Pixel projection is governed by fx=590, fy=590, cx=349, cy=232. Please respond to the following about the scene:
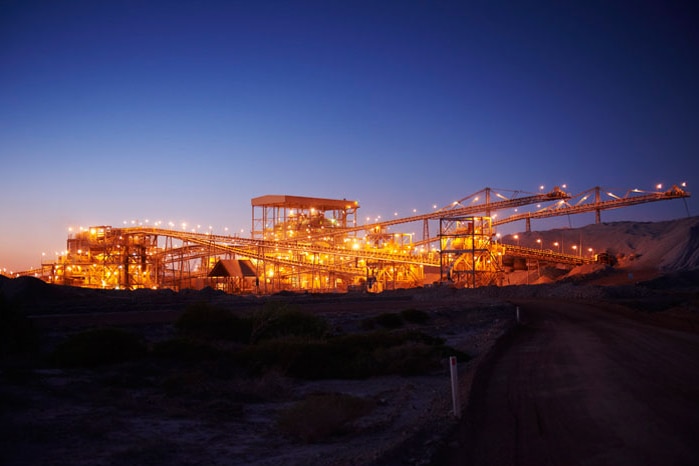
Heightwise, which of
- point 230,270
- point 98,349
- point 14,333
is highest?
point 230,270

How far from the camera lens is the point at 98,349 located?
51.8 ft

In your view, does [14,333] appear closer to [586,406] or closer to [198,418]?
[198,418]

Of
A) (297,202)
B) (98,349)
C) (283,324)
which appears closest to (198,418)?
(98,349)

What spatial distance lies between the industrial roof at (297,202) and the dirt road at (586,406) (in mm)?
71618

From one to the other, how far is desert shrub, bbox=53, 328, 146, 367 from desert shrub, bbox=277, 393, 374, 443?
7578 millimetres

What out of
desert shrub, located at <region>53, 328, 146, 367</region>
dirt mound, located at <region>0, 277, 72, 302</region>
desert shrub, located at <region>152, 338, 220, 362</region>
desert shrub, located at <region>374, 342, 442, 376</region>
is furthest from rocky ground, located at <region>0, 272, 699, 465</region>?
dirt mound, located at <region>0, 277, 72, 302</region>

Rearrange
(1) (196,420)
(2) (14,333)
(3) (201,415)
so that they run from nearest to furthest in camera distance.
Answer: (1) (196,420) → (3) (201,415) → (2) (14,333)

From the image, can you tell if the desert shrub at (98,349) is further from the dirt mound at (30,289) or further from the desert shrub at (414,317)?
the dirt mound at (30,289)

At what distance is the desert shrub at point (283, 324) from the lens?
22.4 meters

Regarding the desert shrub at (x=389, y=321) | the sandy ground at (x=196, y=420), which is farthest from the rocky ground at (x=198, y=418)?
the desert shrub at (x=389, y=321)

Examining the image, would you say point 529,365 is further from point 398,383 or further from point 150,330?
point 150,330

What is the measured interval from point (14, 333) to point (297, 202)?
73989 mm

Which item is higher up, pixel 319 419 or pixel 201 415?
pixel 319 419

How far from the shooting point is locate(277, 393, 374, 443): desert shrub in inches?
376
